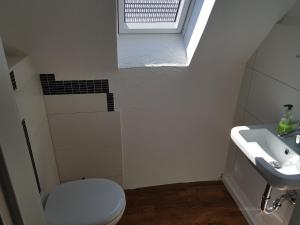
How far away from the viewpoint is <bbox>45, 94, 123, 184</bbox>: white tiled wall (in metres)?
1.64

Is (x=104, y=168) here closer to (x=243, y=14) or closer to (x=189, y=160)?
(x=189, y=160)

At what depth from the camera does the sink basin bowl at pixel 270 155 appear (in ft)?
3.44

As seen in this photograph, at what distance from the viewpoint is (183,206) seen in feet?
6.40

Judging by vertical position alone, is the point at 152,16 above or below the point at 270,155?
above

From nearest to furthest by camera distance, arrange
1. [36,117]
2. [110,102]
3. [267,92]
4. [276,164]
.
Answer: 1. [276,164]
2. [36,117]
3. [267,92]
4. [110,102]

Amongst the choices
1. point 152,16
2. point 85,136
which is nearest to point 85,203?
point 85,136

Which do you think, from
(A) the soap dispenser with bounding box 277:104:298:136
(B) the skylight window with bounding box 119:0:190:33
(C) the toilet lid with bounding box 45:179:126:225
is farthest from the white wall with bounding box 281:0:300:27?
(C) the toilet lid with bounding box 45:179:126:225

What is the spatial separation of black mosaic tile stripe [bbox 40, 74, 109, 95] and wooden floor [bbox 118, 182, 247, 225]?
951 millimetres

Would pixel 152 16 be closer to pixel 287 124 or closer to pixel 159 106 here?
pixel 159 106

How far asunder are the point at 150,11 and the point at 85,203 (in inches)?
51.7

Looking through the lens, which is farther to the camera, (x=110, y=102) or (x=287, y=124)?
(x=110, y=102)

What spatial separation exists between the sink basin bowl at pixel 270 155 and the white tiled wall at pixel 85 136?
2.82ft

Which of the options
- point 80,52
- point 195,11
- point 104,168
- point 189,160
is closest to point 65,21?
point 80,52

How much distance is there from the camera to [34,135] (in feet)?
4.60
